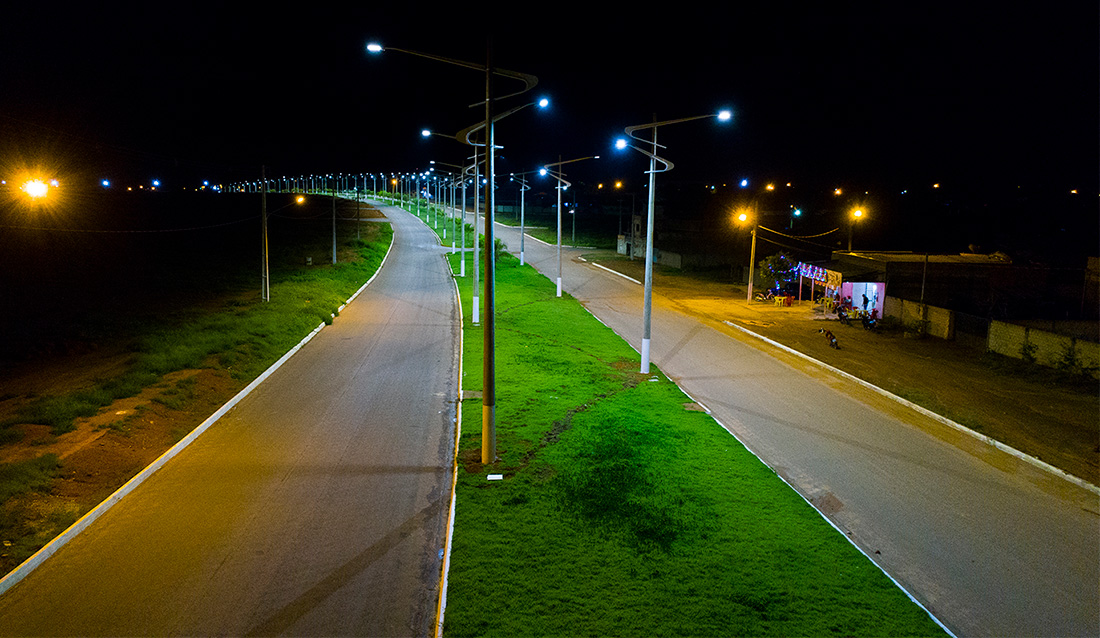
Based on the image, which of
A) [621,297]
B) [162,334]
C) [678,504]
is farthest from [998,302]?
[162,334]

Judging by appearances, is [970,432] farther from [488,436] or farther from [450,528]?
[450,528]

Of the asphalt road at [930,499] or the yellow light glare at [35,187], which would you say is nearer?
the asphalt road at [930,499]

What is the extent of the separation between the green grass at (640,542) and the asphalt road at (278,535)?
706mm

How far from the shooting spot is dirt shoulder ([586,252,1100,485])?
14.3 m

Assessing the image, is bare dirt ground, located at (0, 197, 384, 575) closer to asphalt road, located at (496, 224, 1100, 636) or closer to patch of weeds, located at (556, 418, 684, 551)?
patch of weeds, located at (556, 418, 684, 551)

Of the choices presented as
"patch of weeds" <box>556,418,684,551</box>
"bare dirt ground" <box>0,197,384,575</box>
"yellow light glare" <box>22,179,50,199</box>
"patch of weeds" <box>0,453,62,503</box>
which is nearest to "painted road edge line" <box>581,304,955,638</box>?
"patch of weeds" <box>556,418,684,551</box>

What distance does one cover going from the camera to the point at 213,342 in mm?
20062

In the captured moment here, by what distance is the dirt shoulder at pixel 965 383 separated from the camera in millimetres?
Result: 14289

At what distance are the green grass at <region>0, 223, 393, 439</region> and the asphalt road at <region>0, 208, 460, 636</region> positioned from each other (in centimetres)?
274

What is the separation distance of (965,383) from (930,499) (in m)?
10.1

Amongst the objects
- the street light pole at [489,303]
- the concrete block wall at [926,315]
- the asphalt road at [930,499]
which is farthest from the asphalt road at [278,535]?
the concrete block wall at [926,315]

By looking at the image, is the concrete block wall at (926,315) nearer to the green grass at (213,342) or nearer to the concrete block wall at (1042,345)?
the concrete block wall at (1042,345)

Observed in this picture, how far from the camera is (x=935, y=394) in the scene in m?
17.7

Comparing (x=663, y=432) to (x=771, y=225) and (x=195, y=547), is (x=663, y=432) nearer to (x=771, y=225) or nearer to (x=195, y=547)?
(x=195, y=547)
